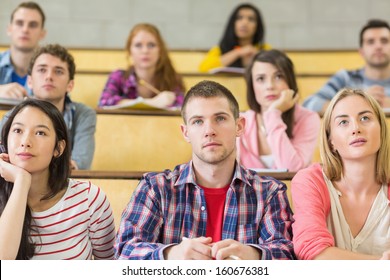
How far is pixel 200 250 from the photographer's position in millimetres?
801

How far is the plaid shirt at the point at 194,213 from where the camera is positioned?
885mm

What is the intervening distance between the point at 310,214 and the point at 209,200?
0.15 m

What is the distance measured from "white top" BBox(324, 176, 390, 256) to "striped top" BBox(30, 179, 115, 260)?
334 millimetres

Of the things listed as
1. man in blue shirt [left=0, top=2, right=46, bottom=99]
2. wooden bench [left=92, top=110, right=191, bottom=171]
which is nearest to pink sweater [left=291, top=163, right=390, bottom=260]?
wooden bench [left=92, top=110, right=191, bottom=171]

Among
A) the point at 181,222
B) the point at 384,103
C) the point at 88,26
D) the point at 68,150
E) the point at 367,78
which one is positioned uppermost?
the point at 88,26

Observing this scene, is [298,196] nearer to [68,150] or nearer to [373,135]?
[373,135]

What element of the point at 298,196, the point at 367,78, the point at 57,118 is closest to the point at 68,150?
the point at 57,118

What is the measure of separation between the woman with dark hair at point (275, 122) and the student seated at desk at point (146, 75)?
1.19 ft

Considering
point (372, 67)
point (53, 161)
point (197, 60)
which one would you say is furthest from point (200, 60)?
point (53, 161)

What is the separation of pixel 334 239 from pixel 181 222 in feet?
0.73

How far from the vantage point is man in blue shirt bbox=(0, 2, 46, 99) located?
1704 millimetres

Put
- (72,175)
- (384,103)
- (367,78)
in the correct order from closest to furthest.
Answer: (72,175)
(384,103)
(367,78)

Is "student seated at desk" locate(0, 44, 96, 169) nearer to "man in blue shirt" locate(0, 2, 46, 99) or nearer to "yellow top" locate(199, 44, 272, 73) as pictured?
"man in blue shirt" locate(0, 2, 46, 99)
